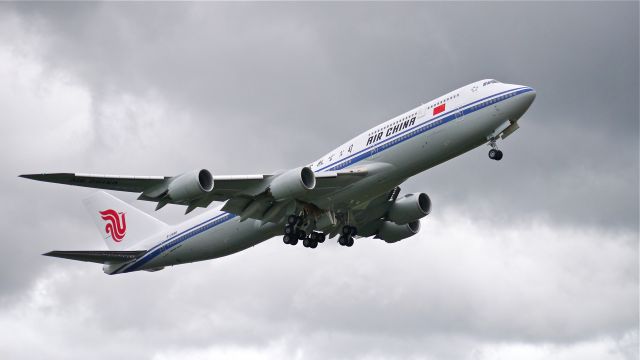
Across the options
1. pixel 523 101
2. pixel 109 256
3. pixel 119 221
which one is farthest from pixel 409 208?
pixel 119 221

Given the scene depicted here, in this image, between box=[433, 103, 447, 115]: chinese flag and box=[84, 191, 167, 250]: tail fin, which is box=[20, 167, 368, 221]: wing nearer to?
box=[433, 103, 447, 115]: chinese flag

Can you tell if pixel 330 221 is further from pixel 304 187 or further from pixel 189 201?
pixel 189 201

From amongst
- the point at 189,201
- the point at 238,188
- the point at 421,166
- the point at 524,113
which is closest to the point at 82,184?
the point at 189,201

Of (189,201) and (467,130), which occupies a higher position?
(467,130)

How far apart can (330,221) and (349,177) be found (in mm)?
4453

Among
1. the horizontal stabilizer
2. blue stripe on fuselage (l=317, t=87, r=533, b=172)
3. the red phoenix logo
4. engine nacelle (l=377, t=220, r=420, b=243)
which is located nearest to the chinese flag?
blue stripe on fuselage (l=317, t=87, r=533, b=172)

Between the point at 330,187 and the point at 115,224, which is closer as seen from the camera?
the point at 330,187

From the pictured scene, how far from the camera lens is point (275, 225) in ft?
167

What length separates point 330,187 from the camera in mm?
46875

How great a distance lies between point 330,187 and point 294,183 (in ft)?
7.62

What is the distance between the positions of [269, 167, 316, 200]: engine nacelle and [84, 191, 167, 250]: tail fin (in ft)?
45.6

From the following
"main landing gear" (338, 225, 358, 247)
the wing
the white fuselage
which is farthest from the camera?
"main landing gear" (338, 225, 358, 247)

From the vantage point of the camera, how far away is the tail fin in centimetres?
5866

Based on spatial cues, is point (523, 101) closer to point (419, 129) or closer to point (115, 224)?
point (419, 129)
